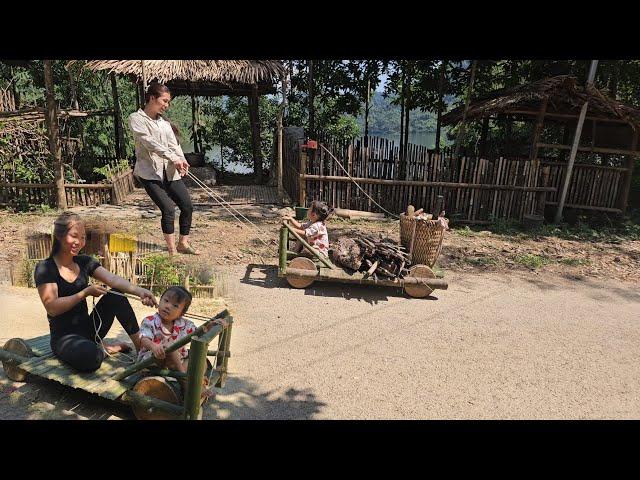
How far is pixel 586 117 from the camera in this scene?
990cm

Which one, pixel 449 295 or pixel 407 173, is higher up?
pixel 407 173

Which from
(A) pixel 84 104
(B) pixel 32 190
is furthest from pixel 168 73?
(A) pixel 84 104

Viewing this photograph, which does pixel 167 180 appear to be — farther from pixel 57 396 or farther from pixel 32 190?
pixel 32 190

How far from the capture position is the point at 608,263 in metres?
7.75

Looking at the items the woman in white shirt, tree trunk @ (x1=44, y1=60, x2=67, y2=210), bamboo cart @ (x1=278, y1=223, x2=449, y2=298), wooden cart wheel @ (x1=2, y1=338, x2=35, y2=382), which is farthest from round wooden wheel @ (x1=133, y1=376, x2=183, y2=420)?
tree trunk @ (x1=44, y1=60, x2=67, y2=210)

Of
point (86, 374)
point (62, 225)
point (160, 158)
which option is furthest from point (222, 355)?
point (160, 158)

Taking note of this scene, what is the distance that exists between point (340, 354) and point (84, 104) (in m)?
16.1

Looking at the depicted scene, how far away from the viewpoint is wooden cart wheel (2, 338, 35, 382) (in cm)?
332

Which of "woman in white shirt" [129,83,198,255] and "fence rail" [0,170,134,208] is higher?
"woman in white shirt" [129,83,198,255]

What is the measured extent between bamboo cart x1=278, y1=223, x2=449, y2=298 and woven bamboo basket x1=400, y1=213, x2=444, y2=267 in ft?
0.89

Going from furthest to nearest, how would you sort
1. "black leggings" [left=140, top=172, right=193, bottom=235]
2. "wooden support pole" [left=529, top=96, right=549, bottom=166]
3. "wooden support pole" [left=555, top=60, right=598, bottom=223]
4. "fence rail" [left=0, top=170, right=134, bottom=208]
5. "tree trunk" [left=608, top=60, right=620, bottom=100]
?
1. "tree trunk" [left=608, top=60, right=620, bottom=100]
2. "wooden support pole" [left=529, top=96, right=549, bottom=166]
3. "wooden support pole" [left=555, top=60, right=598, bottom=223]
4. "fence rail" [left=0, top=170, right=134, bottom=208]
5. "black leggings" [left=140, top=172, right=193, bottom=235]

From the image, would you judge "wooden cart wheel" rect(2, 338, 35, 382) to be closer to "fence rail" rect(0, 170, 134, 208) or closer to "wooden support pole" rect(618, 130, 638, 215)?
"fence rail" rect(0, 170, 134, 208)

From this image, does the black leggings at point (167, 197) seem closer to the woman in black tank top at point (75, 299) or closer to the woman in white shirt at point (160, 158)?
the woman in white shirt at point (160, 158)

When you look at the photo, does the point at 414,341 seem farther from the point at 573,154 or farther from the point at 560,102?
the point at 560,102
